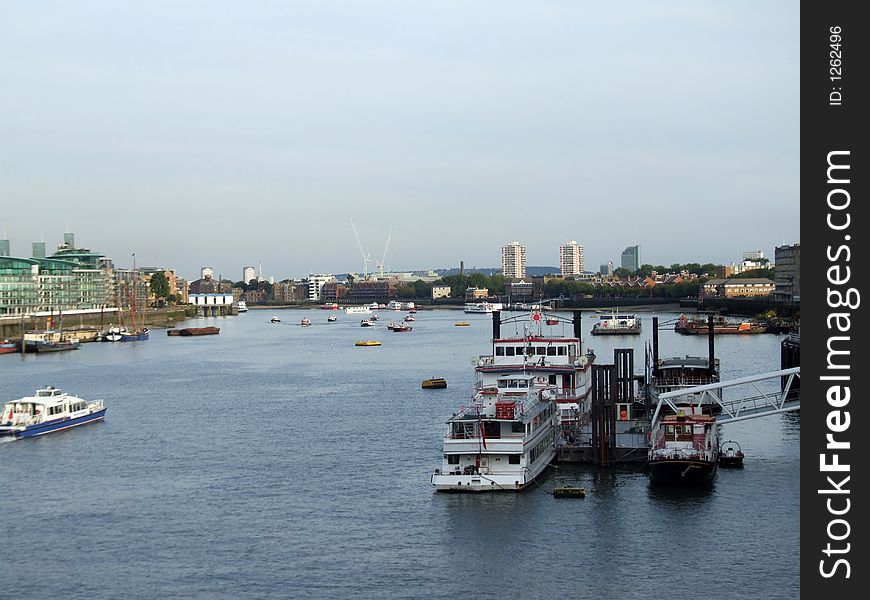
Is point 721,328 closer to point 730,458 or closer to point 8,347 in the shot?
point 8,347

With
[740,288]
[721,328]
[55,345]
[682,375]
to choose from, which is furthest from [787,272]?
[682,375]

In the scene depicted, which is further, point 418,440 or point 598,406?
point 418,440

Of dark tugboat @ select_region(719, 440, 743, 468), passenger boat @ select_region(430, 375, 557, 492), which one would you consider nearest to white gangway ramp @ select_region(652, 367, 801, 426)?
dark tugboat @ select_region(719, 440, 743, 468)

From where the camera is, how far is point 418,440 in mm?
37062

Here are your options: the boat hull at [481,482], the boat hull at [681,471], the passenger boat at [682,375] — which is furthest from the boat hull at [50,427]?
the boat hull at [681,471]

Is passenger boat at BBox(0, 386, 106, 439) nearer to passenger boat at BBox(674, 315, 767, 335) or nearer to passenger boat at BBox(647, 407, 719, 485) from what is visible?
passenger boat at BBox(647, 407, 719, 485)

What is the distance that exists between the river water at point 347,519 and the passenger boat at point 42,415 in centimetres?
64

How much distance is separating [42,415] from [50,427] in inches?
22.1

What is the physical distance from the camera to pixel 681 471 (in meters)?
28.4

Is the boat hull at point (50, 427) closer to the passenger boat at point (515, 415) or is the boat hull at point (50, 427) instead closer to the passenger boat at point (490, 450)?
the passenger boat at point (515, 415)

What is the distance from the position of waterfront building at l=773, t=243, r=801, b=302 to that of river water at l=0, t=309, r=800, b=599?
101171mm
